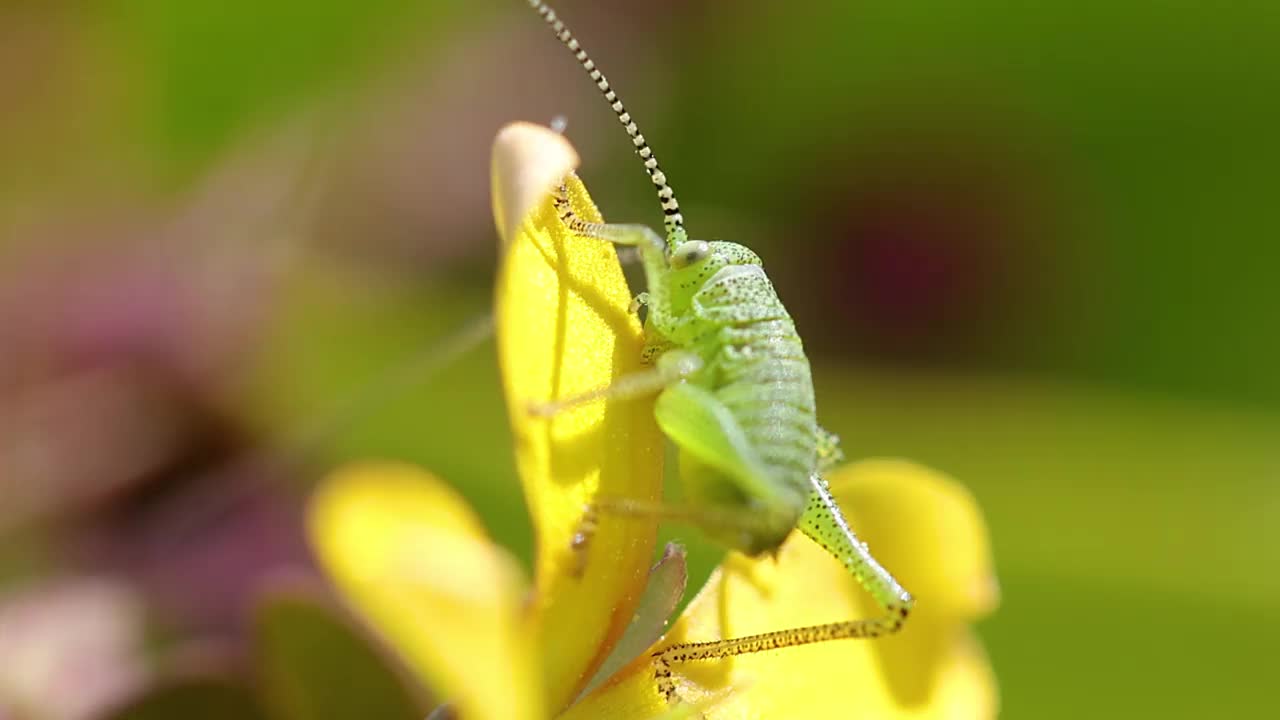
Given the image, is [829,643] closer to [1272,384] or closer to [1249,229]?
[1272,384]

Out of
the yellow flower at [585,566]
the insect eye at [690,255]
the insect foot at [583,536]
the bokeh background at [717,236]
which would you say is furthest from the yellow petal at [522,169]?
the bokeh background at [717,236]

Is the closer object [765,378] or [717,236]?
[765,378]

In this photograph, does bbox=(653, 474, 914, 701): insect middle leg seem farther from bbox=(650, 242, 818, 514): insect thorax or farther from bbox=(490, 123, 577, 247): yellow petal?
bbox=(490, 123, 577, 247): yellow petal

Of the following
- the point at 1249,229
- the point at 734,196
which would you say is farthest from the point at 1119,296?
the point at 734,196

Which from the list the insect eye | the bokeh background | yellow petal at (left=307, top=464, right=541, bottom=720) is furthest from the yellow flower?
the bokeh background

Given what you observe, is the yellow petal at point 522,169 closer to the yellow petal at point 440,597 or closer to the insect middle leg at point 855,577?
the yellow petal at point 440,597

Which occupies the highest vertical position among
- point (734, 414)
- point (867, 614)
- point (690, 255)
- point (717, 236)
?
point (717, 236)

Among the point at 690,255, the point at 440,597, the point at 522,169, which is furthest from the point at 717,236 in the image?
the point at 440,597

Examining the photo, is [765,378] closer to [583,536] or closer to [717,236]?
[583,536]
